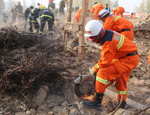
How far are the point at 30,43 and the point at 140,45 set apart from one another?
5165 millimetres

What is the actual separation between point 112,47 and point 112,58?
19cm

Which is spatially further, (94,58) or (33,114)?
(94,58)

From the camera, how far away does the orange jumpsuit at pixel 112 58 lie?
2.23m

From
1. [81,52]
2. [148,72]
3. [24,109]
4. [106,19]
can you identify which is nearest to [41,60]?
[24,109]

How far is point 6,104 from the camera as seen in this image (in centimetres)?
256

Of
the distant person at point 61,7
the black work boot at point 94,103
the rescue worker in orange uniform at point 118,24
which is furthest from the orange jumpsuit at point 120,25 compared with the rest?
the distant person at point 61,7

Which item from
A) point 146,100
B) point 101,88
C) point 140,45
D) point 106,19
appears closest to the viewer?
point 101,88

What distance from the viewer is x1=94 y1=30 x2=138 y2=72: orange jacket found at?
2.21 metres

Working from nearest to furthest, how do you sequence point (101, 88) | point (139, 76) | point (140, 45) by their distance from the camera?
1. point (101, 88)
2. point (139, 76)
3. point (140, 45)

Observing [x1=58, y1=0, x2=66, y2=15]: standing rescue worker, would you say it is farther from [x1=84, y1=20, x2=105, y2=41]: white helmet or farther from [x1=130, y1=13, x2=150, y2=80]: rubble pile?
[x1=84, y1=20, x2=105, y2=41]: white helmet

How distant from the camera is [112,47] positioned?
2225mm

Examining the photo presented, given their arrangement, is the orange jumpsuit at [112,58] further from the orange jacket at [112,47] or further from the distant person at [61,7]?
the distant person at [61,7]

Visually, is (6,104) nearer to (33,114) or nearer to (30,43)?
(33,114)

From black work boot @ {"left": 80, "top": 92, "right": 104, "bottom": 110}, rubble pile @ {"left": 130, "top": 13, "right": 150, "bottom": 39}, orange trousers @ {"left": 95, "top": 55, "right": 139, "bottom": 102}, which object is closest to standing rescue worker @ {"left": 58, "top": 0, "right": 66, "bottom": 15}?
rubble pile @ {"left": 130, "top": 13, "right": 150, "bottom": 39}
